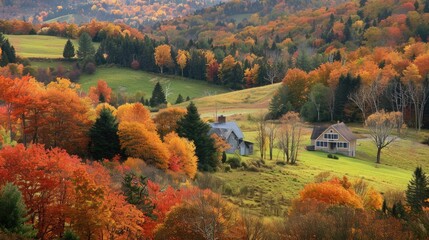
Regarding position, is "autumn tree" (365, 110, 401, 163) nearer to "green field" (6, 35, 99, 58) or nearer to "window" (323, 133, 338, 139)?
"window" (323, 133, 338, 139)

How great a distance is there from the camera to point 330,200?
127 ft

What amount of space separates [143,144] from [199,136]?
9.94 meters

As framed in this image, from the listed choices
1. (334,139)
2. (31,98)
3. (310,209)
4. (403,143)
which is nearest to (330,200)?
(310,209)

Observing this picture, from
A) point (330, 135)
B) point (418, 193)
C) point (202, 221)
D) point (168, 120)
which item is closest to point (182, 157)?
point (168, 120)

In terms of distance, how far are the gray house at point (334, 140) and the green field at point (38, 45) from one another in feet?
318

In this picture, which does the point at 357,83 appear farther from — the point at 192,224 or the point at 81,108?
the point at 192,224

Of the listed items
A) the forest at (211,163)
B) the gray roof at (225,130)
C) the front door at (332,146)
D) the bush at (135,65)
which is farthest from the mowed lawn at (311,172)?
the bush at (135,65)

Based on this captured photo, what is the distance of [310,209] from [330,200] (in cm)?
475

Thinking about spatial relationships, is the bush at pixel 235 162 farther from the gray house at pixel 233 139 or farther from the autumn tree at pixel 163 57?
the autumn tree at pixel 163 57

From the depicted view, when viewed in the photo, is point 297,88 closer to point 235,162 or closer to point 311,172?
point 311,172

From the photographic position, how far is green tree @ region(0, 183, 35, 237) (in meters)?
27.6

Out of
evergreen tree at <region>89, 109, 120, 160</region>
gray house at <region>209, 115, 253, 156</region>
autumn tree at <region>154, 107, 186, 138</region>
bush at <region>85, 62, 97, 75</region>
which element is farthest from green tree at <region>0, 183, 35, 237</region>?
bush at <region>85, 62, 97, 75</region>

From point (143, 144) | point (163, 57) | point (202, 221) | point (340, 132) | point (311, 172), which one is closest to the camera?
point (202, 221)

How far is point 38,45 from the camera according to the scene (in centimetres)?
15875
